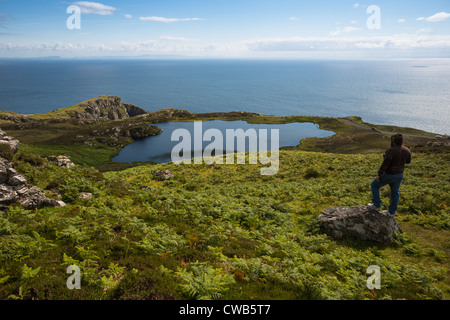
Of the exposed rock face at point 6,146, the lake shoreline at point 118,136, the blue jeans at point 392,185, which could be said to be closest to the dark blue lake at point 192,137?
the lake shoreline at point 118,136

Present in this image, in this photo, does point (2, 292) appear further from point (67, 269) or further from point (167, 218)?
point (167, 218)

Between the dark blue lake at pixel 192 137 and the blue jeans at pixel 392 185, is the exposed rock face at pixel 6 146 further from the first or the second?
the dark blue lake at pixel 192 137

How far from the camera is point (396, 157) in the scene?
11.2 m

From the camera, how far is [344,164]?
3616cm

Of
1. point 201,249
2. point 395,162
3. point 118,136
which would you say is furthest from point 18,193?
point 118,136

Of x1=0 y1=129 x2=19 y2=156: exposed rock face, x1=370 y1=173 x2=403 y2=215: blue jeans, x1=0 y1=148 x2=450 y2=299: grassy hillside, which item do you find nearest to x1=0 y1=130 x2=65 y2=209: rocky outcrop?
x1=0 y1=148 x2=450 y2=299: grassy hillside

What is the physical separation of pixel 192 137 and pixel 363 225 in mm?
106941

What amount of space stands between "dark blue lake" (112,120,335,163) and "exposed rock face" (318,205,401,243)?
73925 mm

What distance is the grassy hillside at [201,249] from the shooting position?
6910 millimetres

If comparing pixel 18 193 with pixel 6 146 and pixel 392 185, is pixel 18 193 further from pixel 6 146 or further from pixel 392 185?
pixel 392 185

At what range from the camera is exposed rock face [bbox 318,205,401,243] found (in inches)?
495
